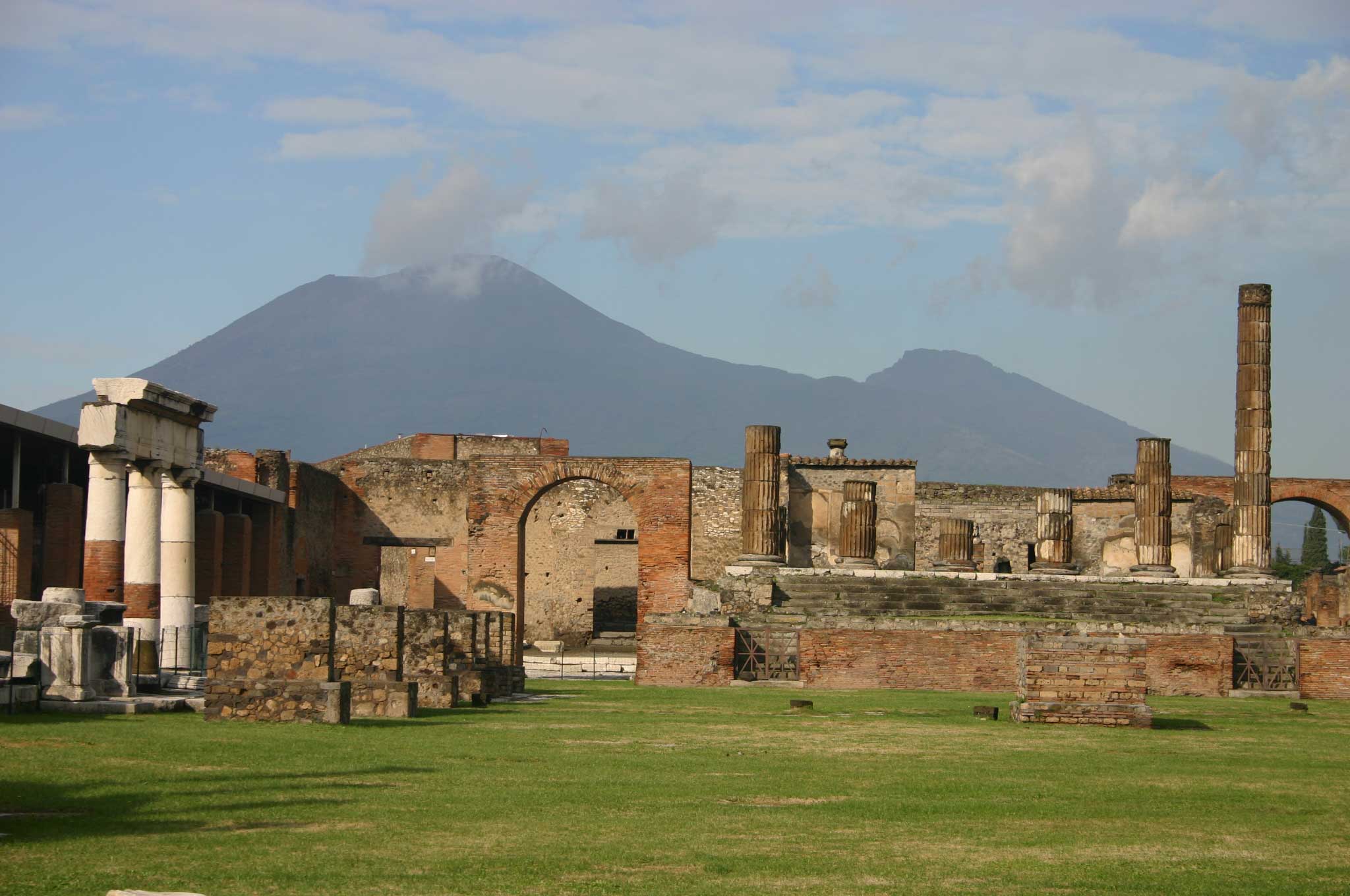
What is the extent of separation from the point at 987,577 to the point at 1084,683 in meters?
14.7

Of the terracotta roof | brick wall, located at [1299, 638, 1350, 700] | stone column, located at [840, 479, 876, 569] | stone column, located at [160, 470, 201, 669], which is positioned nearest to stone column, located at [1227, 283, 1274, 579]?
stone column, located at [840, 479, 876, 569]

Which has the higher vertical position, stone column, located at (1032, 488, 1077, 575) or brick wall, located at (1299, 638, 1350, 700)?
stone column, located at (1032, 488, 1077, 575)

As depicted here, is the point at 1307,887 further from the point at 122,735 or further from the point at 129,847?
the point at 122,735

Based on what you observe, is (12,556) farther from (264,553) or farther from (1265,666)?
(1265,666)

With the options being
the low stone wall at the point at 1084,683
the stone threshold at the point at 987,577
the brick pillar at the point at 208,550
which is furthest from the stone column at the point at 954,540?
the low stone wall at the point at 1084,683

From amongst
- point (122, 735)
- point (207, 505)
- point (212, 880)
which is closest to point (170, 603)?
point (207, 505)

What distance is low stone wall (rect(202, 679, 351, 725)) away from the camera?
1428cm

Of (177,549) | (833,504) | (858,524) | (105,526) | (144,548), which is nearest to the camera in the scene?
(105,526)

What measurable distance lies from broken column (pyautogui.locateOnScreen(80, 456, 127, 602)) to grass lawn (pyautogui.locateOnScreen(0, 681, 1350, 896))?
606cm

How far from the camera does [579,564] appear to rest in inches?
1697

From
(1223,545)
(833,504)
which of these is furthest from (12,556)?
(1223,545)

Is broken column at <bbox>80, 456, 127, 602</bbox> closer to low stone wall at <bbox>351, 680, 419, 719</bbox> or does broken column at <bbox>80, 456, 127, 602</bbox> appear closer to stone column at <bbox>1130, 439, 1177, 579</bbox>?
low stone wall at <bbox>351, 680, 419, 719</bbox>

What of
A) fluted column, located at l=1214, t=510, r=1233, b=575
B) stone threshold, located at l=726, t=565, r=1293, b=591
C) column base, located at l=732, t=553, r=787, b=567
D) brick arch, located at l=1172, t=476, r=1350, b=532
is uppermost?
brick arch, located at l=1172, t=476, r=1350, b=532

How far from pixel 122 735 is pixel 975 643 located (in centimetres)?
1466
